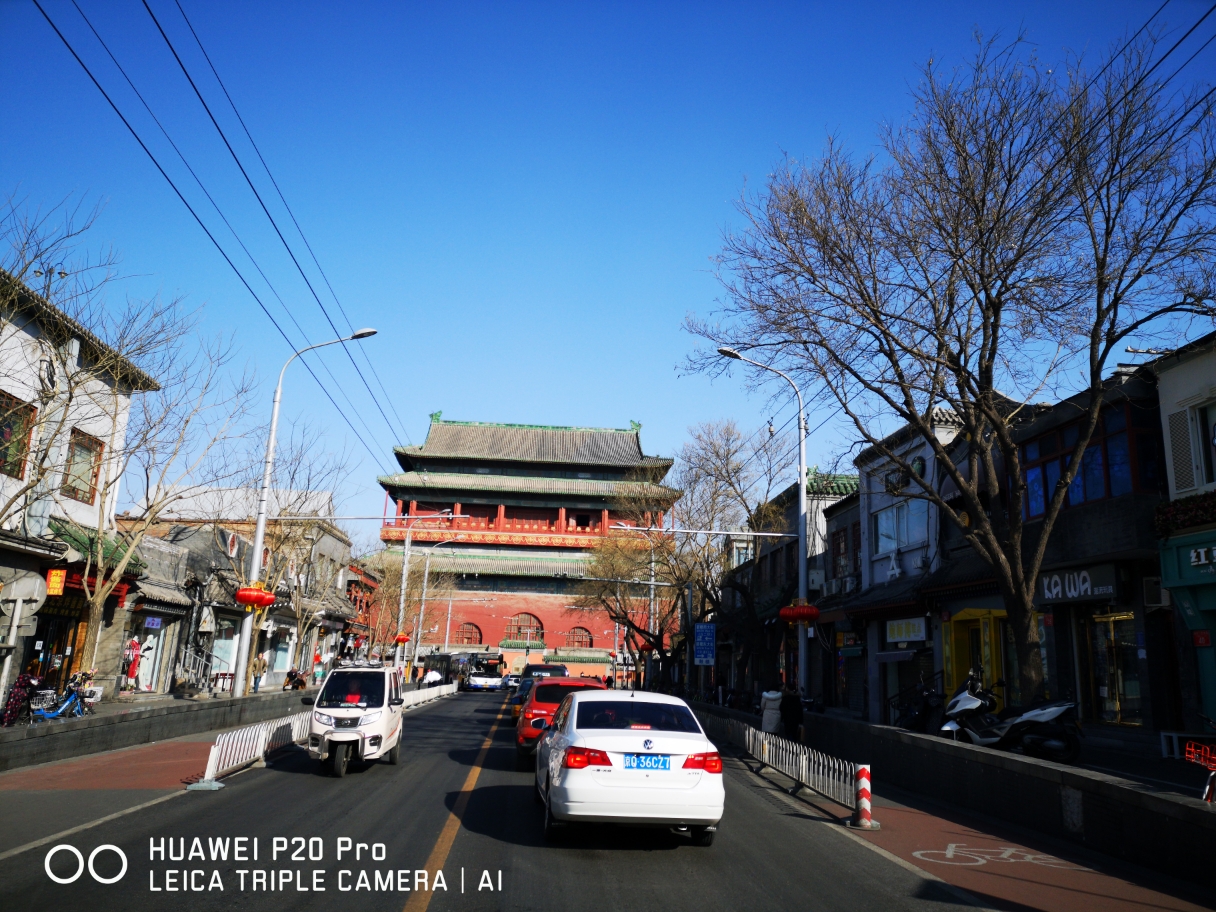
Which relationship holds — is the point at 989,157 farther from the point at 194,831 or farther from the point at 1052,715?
the point at 194,831

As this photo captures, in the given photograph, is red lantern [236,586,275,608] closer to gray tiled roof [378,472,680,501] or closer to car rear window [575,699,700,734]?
car rear window [575,699,700,734]

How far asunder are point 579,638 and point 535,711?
55.7m

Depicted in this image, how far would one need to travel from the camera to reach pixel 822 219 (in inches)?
601

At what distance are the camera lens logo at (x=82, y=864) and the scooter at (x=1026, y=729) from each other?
12032 mm

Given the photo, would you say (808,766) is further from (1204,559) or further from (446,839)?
(1204,559)

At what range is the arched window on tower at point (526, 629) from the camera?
70125 millimetres

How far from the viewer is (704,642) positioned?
109ft

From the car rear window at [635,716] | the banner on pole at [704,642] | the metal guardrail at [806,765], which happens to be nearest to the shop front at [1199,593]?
the metal guardrail at [806,765]

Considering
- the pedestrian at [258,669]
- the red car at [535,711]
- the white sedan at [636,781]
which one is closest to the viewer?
the white sedan at [636,781]

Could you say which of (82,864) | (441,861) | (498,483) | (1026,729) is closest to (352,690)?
(82,864)

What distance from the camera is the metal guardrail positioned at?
40.9 feet

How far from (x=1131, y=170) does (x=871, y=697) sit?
2020 centimetres

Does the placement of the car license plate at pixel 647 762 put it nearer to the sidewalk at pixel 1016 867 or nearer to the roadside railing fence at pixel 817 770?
the sidewalk at pixel 1016 867

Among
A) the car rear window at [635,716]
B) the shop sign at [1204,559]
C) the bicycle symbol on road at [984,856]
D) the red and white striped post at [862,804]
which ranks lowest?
the bicycle symbol on road at [984,856]
